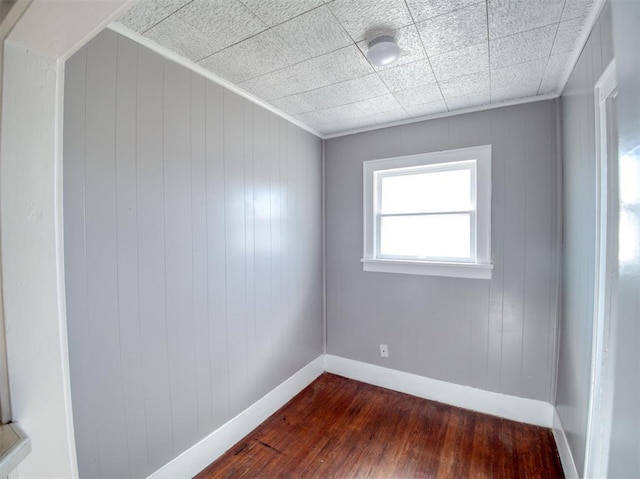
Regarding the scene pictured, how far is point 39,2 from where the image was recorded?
2.31ft

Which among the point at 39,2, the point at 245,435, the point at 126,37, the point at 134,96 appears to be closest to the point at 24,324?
the point at 39,2

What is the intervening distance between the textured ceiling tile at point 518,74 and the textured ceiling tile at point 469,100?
0.43 feet

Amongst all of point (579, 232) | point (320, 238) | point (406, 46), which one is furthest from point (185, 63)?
point (579, 232)

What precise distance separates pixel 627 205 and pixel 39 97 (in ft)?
4.87

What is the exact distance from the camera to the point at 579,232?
1551mm

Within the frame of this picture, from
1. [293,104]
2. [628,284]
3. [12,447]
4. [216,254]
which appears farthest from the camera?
[293,104]

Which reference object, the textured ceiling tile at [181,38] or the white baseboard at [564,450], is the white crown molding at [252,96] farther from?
the white baseboard at [564,450]

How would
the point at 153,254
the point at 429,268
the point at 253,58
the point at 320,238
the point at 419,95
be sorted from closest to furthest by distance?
1. the point at 153,254
2. the point at 253,58
3. the point at 419,95
4. the point at 429,268
5. the point at 320,238

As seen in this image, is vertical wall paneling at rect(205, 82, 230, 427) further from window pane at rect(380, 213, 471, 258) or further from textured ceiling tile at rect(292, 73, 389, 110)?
window pane at rect(380, 213, 471, 258)

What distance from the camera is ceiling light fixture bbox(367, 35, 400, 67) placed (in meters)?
1.41

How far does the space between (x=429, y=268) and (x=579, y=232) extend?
1.06 meters

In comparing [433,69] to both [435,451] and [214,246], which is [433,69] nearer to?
[214,246]

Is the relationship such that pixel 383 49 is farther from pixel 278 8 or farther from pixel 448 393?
pixel 448 393

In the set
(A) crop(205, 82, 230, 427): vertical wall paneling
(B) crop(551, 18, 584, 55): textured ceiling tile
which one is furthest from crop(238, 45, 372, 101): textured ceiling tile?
(B) crop(551, 18, 584, 55): textured ceiling tile
